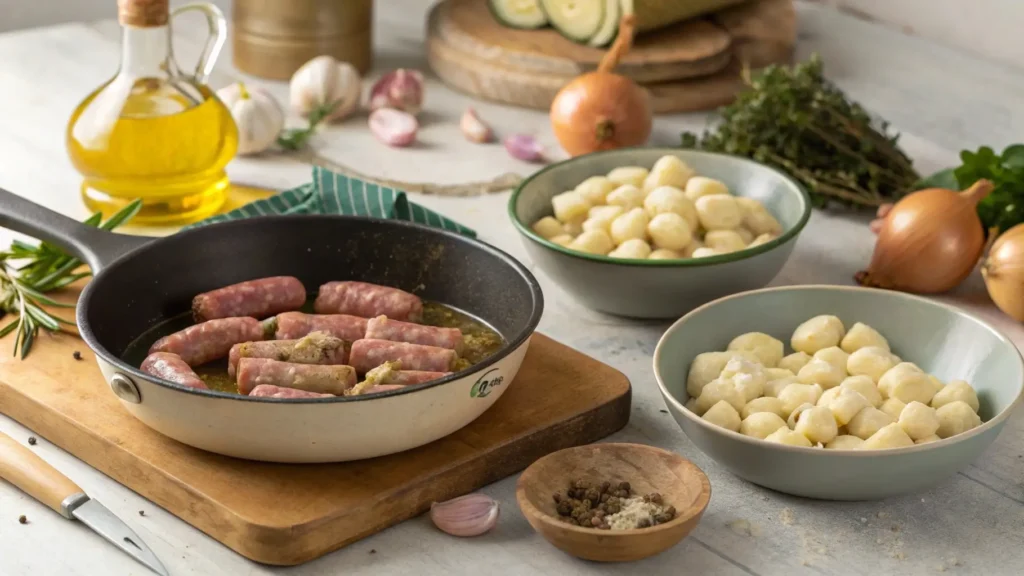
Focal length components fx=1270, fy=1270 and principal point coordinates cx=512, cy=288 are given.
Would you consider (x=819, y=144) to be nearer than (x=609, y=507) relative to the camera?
No

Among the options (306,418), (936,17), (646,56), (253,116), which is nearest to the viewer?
(306,418)

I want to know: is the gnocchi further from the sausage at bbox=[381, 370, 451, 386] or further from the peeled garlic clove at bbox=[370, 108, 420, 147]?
the peeled garlic clove at bbox=[370, 108, 420, 147]

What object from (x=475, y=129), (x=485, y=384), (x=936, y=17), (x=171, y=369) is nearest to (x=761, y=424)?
(x=485, y=384)

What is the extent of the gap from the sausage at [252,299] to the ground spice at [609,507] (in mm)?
463

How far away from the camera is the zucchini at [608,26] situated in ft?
7.97

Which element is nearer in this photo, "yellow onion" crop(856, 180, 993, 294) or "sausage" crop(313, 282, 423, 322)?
"sausage" crop(313, 282, 423, 322)

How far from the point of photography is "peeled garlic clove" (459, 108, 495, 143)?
7.50ft

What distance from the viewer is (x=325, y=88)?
7.58ft

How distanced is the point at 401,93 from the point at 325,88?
0.14m

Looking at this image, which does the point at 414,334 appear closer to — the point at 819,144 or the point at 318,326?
the point at 318,326

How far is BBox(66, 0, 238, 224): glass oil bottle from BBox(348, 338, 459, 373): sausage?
617 millimetres

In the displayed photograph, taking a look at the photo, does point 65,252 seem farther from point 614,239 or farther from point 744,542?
point 744,542

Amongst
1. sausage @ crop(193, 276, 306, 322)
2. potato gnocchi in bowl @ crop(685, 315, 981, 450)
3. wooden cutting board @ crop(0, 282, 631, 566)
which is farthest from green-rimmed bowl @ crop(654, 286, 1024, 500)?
sausage @ crop(193, 276, 306, 322)

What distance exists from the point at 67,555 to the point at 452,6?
1752 mm
